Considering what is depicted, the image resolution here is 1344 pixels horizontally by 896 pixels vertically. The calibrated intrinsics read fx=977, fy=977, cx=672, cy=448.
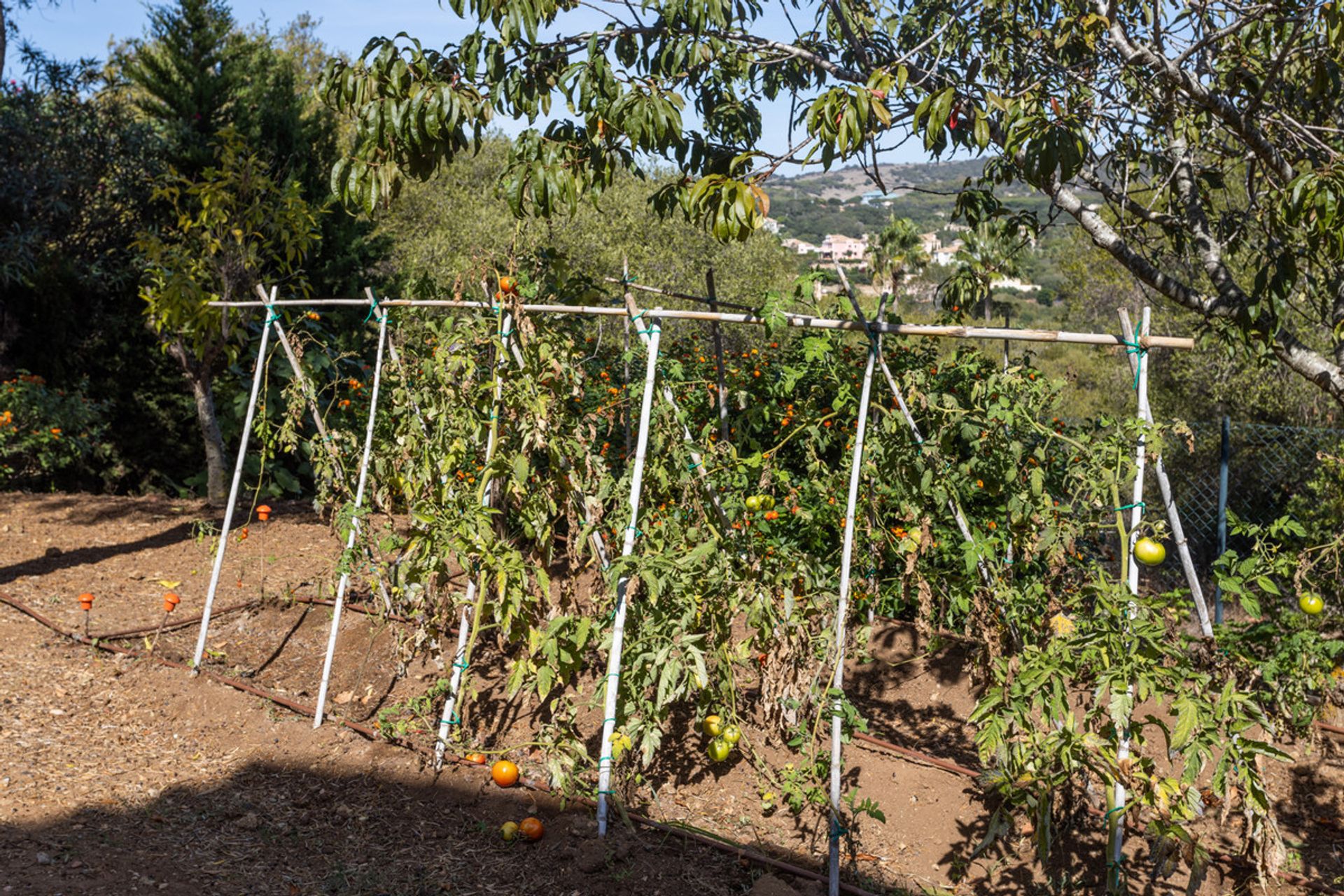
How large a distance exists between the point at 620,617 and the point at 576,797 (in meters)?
0.65

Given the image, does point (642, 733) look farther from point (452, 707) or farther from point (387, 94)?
point (387, 94)

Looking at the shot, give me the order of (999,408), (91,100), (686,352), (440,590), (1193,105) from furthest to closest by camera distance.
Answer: (91,100) → (686,352) → (1193,105) → (440,590) → (999,408)

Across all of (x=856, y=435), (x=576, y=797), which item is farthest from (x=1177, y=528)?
(x=576, y=797)

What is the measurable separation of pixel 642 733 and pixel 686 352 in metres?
3.62

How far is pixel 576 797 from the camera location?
335 cm

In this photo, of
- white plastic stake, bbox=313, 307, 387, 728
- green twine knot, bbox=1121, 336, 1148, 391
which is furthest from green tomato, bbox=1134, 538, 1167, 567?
white plastic stake, bbox=313, 307, 387, 728

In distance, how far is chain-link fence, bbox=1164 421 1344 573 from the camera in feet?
26.4

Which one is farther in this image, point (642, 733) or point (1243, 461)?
point (1243, 461)

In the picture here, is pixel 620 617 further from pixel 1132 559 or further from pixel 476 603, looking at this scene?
pixel 1132 559

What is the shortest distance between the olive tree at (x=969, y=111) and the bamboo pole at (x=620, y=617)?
0.52 meters

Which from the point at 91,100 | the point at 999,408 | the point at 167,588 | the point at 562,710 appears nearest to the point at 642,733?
the point at 562,710

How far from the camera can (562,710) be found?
3580mm

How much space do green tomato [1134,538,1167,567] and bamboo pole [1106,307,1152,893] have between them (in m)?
0.03

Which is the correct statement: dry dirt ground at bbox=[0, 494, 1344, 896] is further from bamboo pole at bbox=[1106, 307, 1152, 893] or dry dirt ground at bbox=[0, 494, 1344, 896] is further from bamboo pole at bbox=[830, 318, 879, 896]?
bamboo pole at bbox=[1106, 307, 1152, 893]
